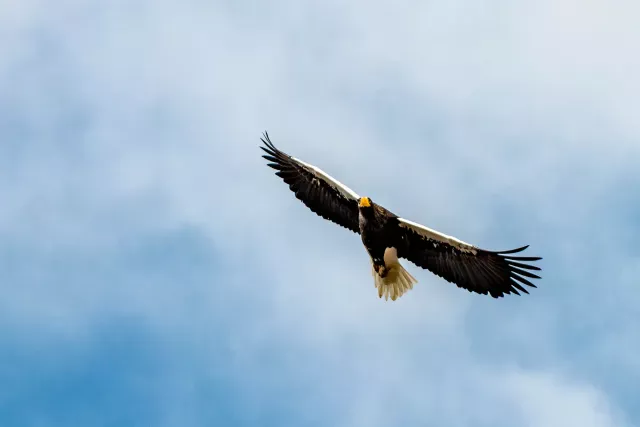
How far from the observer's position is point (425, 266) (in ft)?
66.7

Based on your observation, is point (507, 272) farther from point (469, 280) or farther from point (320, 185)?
point (320, 185)

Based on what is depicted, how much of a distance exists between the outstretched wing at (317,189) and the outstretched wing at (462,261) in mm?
1081

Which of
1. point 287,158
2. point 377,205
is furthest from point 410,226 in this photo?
point 287,158

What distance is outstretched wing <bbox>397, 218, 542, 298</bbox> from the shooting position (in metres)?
19.5

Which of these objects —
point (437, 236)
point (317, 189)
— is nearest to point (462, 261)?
point (437, 236)

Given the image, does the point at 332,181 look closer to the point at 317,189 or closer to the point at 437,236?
the point at 317,189

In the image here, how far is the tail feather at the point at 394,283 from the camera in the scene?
68.5 ft

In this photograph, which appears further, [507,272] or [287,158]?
[287,158]

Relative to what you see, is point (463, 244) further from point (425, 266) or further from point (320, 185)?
point (320, 185)

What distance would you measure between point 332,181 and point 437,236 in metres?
2.15

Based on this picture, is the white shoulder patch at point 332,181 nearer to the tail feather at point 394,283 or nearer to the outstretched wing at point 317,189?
the outstretched wing at point 317,189

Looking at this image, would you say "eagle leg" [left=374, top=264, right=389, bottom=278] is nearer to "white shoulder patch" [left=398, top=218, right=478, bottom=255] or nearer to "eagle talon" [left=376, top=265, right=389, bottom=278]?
"eagle talon" [left=376, top=265, right=389, bottom=278]

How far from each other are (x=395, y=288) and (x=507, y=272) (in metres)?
2.33

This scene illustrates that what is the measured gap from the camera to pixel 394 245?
20.2 m
